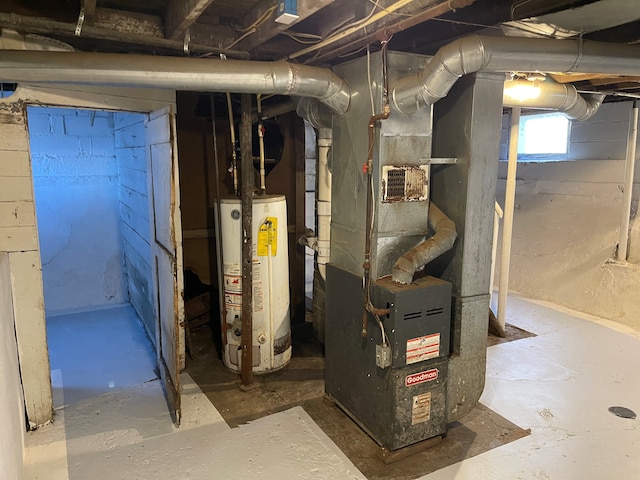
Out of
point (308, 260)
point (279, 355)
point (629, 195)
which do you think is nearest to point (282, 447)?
point (279, 355)

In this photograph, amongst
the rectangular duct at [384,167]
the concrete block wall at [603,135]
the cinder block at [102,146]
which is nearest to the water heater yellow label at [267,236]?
the rectangular duct at [384,167]

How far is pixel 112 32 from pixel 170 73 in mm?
517

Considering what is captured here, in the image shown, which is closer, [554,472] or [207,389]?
[554,472]

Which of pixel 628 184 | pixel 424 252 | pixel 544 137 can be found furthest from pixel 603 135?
pixel 424 252

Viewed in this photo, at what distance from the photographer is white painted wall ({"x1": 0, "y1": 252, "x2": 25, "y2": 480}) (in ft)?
5.37

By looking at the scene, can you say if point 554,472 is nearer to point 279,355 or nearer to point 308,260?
point 279,355

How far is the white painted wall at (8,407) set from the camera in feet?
5.37

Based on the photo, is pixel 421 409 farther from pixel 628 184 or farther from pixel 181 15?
pixel 628 184

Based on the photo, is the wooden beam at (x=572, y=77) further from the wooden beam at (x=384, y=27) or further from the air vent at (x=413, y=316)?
the air vent at (x=413, y=316)

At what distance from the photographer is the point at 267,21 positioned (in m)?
2.21

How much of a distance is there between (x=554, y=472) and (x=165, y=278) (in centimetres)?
235

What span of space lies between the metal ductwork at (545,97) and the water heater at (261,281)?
171cm

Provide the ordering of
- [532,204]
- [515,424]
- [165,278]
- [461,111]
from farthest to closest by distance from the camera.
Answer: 1. [532,204]
2. [165,278]
3. [515,424]
4. [461,111]

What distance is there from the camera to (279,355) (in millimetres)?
3295
